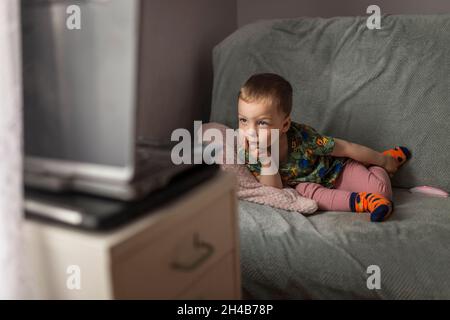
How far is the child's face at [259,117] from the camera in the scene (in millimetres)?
1416

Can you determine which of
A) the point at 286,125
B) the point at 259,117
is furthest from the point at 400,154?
the point at 259,117

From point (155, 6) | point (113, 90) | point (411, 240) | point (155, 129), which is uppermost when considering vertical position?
point (155, 6)

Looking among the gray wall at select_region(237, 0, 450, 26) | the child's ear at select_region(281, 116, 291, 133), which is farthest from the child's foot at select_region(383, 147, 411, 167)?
the gray wall at select_region(237, 0, 450, 26)

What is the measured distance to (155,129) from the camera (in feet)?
5.53

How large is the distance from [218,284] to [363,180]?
0.81 meters

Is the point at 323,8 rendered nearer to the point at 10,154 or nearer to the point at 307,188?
the point at 307,188

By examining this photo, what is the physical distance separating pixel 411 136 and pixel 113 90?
116 cm

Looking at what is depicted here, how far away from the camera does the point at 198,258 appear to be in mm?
785

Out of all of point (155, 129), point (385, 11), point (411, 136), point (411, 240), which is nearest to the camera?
point (411, 240)

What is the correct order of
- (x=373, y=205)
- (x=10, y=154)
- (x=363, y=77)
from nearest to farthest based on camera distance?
(x=10, y=154) < (x=373, y=205) < (x=363, y=77)

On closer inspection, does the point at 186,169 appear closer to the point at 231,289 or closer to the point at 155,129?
the point at 231,289

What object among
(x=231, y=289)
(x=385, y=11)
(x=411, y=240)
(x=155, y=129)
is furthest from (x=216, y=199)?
(x=385, y=11)

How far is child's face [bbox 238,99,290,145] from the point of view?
4.65ft

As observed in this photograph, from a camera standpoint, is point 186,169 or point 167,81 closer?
point 186,169
